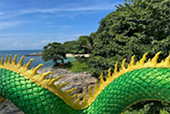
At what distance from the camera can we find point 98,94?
59.6 inches

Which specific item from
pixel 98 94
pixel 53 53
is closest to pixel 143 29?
pixel 98 94

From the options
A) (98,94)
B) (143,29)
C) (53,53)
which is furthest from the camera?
(53,53)

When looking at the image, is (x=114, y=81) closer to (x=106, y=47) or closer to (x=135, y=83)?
(x=135, y=83)

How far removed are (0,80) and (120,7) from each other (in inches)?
216

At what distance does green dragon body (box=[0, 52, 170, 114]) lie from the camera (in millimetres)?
1325

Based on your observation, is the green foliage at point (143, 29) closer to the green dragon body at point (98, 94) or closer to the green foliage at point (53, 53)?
the green dragon body at point (98, 94)

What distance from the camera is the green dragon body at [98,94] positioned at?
4.35ft

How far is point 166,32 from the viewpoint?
4.52 m

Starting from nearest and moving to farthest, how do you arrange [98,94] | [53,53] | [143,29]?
1. [98,94]
2. [143,29]
3. [53,53]

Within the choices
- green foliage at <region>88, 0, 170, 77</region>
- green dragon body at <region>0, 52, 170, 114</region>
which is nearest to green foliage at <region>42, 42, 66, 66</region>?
green foliage at <region>88, 0, 170, 77</region>

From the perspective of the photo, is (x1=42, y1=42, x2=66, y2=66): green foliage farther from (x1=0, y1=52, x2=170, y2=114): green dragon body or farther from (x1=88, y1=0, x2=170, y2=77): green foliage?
(x1=0, y1=52, x2=170, y2=114): green dragon body

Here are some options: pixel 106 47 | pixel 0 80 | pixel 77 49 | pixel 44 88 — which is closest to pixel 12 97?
pixel 0 80

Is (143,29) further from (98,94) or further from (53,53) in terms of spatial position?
(53,53)

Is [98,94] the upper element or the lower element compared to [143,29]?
lower
